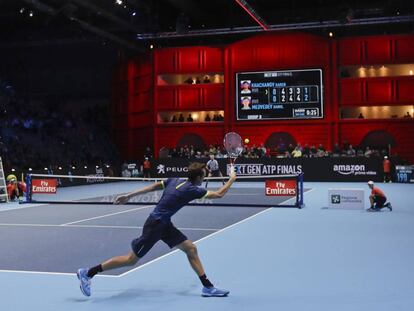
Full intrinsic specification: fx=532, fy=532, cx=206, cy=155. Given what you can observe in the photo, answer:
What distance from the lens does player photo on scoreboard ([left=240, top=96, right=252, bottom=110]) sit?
3519 centimetres

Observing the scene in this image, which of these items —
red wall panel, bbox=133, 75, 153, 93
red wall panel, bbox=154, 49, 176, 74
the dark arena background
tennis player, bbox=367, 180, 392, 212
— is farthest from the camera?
red wall panel, bbox=133, 75, 153, 93

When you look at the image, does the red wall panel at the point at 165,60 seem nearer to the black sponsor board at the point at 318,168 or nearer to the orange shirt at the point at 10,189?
the black sponsor board at the point at 318,168

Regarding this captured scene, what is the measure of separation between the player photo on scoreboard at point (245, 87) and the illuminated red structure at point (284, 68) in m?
2.04

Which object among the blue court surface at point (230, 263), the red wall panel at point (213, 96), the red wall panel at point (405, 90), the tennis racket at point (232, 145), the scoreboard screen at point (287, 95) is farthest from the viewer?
the red wall panel at point (213, 96)

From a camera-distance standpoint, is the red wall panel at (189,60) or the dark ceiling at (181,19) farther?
the red wall panel at (189,60)

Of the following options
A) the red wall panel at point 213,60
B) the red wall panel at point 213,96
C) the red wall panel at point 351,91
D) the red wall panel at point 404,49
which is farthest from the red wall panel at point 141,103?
the red wall panel at point 404,49

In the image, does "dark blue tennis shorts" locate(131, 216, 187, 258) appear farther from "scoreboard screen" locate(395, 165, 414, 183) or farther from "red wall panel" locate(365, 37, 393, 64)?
"red wall panel" locate(365, 37, 393, 64)

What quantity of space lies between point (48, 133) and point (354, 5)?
73.5 ft

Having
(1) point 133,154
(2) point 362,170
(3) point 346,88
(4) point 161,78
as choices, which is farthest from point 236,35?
(2) point 362,170

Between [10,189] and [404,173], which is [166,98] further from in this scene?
[10,189]

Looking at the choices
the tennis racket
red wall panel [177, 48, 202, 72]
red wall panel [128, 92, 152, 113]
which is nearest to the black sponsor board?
red wall panel [128, 92, 152, 113]

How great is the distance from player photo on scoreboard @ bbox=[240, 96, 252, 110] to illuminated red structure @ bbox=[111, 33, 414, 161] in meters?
2.03

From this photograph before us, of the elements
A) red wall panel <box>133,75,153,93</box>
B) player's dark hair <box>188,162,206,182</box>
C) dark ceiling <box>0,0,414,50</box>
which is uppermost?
dark ceiling <box>0,0,414,50</box>

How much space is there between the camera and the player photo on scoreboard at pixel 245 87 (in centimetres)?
3531
